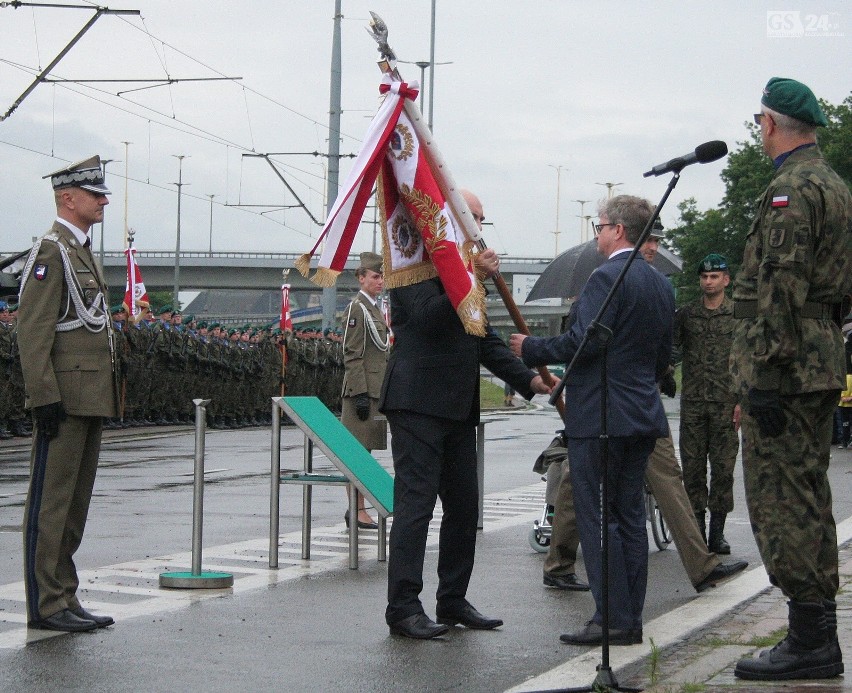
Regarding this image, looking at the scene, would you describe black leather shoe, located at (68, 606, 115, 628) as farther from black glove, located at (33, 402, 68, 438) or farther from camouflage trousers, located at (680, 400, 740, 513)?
camouflage trousers, located at (680, 400, 740, 513)

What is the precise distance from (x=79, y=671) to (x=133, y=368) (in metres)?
22.5

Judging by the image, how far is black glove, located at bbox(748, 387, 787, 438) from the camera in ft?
18.9

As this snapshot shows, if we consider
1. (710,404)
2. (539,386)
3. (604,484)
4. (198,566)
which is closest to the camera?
(604,484)

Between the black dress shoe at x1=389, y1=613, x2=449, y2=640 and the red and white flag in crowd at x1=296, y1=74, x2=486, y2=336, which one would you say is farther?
the red and white flag in crowd at x1=296, y1=74, x2=486, y2=336

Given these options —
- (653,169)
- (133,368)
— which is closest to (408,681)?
(653,169)

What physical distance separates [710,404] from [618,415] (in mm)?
3670

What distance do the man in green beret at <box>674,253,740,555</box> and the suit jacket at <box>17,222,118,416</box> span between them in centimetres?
477

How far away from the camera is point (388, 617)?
6.81 meters

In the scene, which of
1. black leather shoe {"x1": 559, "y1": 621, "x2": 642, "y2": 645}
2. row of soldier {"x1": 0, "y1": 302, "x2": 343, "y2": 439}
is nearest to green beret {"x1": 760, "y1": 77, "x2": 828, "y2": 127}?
black leather shoe {"x1": 559, "y1": 621, "x2": 642, "y2": 645}

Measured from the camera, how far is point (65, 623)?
6.64 meters

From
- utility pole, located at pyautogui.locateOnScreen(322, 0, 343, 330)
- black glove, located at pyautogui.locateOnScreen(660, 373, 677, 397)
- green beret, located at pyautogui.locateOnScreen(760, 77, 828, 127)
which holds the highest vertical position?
utility pole, located at pyautogui.locateOnScreen(322, 0, 343, 330)

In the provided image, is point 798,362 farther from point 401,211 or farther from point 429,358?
point 401,211

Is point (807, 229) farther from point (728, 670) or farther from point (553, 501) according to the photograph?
point (553, 501)

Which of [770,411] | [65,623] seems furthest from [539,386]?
[65,623]
